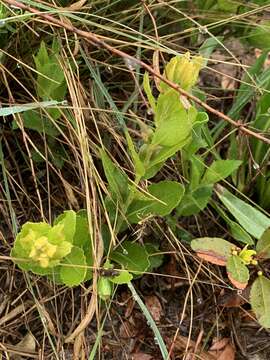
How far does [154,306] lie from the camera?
51.3 inches

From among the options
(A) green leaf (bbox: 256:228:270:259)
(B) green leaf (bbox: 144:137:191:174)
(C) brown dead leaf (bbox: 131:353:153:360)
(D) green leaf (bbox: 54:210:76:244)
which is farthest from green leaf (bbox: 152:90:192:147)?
(C) brown dead leaf (bbox: 131:353:153:360)

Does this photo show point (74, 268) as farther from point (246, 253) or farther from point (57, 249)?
→ point (246, 253)

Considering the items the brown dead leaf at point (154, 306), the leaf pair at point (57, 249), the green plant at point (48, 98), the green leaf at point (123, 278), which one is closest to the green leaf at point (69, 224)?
the leaf pair at point (57, 249)

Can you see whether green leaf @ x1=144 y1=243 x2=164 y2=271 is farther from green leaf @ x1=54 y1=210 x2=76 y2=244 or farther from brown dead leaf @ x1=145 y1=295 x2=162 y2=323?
green leaf @ x1=54 y1=210 x2=76 y2=244

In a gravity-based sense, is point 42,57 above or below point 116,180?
above

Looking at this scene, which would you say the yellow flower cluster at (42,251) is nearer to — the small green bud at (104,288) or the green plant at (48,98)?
the small green bud at (104,288)

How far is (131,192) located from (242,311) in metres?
0.33

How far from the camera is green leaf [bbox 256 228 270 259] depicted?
4.09 ft

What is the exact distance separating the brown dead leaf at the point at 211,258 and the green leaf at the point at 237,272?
0.01m

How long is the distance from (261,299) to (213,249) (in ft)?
0.38

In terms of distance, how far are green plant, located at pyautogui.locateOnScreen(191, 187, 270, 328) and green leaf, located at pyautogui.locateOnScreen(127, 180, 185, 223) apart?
0.30ft

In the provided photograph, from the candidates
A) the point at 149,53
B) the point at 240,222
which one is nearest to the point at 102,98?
the point at 149,53

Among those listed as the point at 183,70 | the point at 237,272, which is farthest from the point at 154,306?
the point at 183,70

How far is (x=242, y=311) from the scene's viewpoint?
1309 mm
